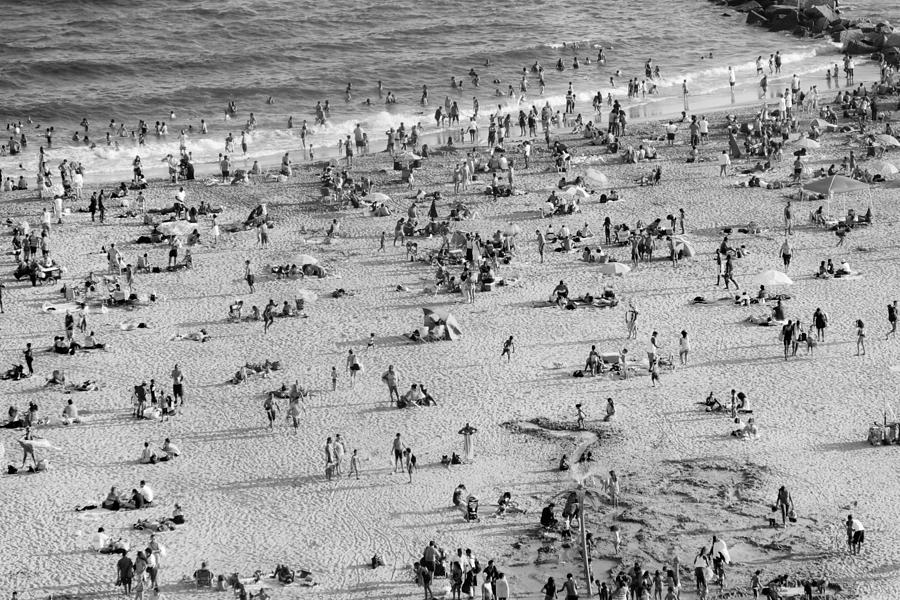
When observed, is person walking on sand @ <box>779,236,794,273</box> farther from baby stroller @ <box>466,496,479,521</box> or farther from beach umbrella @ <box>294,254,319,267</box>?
baby stroller @ <box>466,496,479,521</box>

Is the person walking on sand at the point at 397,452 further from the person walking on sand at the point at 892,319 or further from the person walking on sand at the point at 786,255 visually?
the person walking on sand at the point at 786,255

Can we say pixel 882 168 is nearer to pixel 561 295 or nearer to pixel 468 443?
pixel 561 295

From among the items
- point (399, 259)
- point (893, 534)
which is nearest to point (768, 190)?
point (399, 259)

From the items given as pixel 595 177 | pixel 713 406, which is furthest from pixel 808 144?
pixel 713 406

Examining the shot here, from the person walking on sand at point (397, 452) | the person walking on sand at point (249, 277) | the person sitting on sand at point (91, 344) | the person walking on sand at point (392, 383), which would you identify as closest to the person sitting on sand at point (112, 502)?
the person walking on sand at point (397, 452)

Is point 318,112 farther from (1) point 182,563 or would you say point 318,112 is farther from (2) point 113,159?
(1) point 182,563
